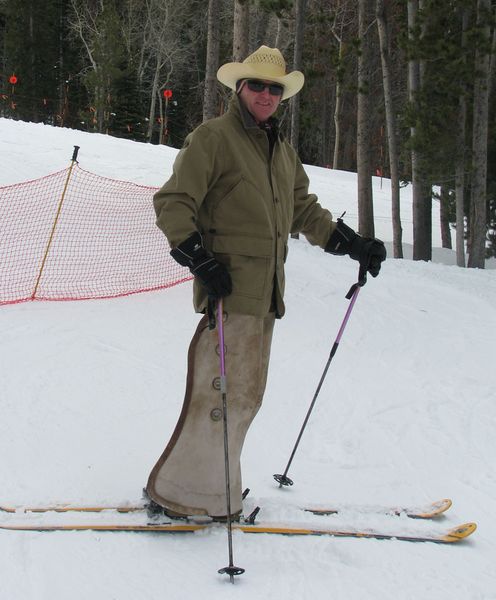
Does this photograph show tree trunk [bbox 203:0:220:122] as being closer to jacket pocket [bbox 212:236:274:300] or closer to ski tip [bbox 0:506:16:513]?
jacket pocket [bbox 212:236:274:300]

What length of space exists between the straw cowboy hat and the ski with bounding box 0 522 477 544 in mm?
1876

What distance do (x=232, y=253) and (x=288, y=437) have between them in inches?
69.8

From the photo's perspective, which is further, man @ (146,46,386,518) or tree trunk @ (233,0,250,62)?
tree trunk @ (233,0,250,62)

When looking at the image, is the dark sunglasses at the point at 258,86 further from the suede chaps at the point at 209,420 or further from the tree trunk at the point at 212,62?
the tree trunk at the point at 212,62

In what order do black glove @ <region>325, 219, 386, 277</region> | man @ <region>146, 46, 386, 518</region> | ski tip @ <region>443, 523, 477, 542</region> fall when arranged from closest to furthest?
man @ <region>146, 46, 386, 518</region> < ski tip @ <region>443, 523, 477, 542</region> < black glove @ <region>325, 219, 386, 277</region>

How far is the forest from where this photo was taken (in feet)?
36.3

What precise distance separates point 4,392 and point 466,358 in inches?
152

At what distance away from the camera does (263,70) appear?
2729 millimetres

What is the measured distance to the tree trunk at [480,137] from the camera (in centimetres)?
1053

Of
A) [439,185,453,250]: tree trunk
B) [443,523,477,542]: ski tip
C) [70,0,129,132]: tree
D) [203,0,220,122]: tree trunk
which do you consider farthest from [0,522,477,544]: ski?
[70,0,129,132]: tree

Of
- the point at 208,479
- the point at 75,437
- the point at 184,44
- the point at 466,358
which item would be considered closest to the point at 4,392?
the point at 75,437

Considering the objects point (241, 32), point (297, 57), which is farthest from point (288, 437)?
point (297, 57)

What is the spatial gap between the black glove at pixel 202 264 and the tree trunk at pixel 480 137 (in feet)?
30.9

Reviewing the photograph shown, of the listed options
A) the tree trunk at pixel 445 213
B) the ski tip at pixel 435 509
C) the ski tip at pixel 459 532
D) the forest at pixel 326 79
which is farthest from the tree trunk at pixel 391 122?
the ski tip at pixel 459 532
